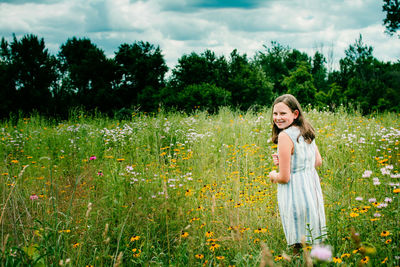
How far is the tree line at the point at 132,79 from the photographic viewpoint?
78.4 feet

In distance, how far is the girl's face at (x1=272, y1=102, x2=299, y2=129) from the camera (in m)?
2.23

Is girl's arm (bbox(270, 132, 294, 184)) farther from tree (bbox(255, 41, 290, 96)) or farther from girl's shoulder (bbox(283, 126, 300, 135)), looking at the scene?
tree (bbox(255, 41, 290, 96))

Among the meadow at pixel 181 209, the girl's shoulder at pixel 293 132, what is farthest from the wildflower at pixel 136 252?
the girl's shoulder at pixel 293 132

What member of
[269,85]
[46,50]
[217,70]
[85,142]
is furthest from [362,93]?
[46,50]

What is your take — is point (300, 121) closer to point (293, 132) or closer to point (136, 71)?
point (293, 132)

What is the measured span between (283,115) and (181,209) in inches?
42.5

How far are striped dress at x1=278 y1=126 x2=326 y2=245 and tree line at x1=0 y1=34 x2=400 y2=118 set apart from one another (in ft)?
62.3

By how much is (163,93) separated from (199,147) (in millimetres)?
18096

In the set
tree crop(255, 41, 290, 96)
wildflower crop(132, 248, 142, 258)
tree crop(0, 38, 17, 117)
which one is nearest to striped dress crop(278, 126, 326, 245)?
wildflower crop(132, 248, 142, 258)

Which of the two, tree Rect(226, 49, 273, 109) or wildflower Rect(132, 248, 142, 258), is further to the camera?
tree Rect(226, 49, 273, 109)

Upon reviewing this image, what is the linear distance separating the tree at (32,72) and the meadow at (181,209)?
70.8 ft

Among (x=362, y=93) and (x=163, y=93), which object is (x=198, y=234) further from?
(x=362, y=93)

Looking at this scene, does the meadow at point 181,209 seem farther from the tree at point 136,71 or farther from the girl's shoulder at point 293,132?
the tree at point 136,71

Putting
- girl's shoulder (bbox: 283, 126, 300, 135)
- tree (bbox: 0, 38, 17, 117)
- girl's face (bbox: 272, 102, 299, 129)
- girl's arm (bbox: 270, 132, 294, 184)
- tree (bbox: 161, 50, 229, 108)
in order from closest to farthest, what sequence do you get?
1. girl's arm (bbox: 270, 132, 294, 184)
2. girl's shoulder (bbox: 283, 126, 300, 135)
3. girl's face (bbox: 272, 102, 299, 129)
4. tree (bbox: 0, 38, 17, 117)
5. tree (bbox: 161, 50, 229, 108)
